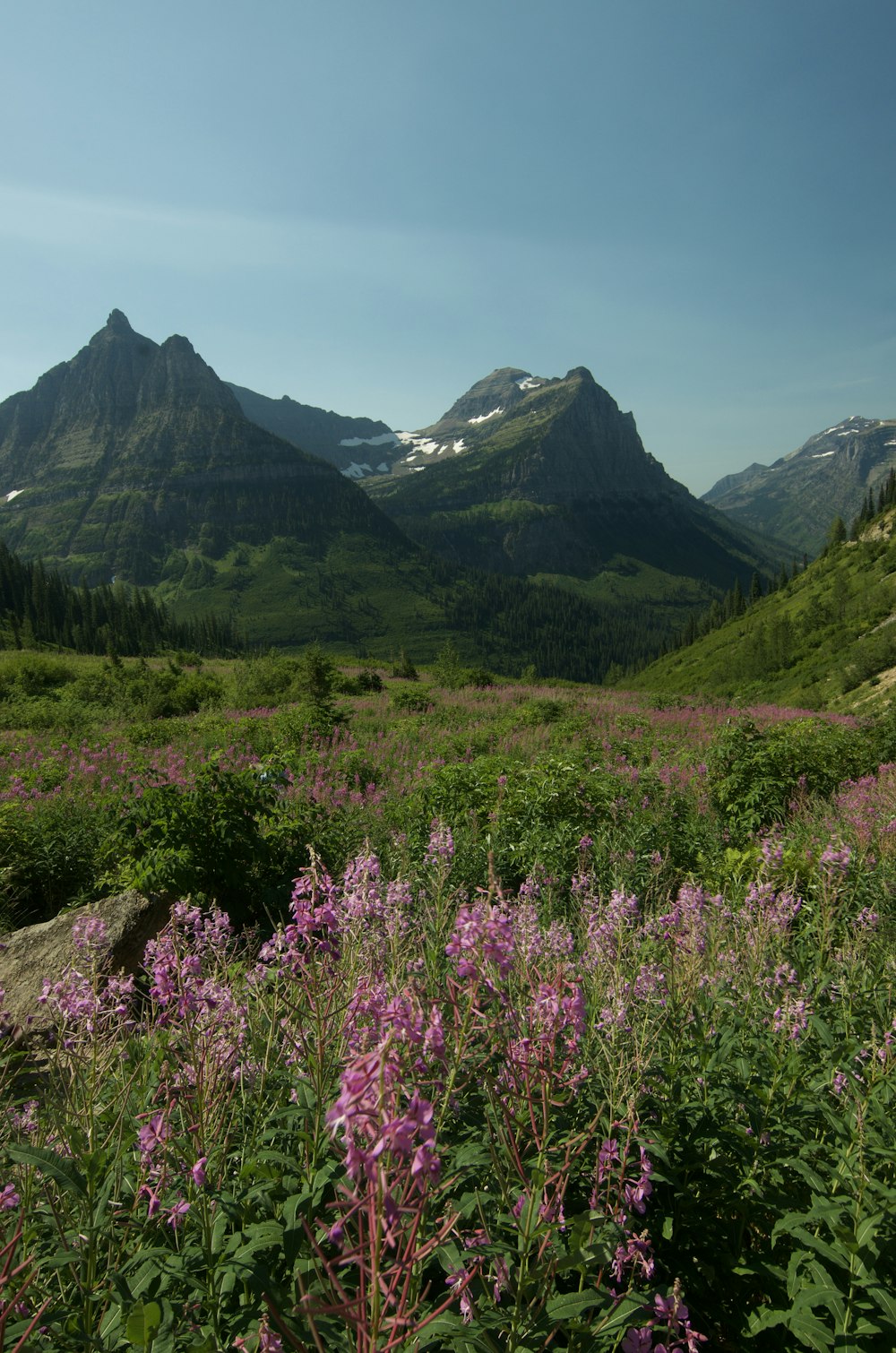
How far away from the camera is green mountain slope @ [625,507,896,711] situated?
49500 millimetres

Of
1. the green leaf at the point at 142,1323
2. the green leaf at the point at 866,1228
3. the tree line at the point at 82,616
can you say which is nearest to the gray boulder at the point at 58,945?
the green leaf at the point at 142,1323

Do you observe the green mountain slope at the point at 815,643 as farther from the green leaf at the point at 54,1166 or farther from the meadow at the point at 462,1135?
the green leaf at the point at 54,1166

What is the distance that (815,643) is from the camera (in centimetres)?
7838

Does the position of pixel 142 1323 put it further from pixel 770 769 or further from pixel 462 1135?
pixel 770 769

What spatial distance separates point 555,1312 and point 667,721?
820 inches

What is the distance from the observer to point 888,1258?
2420 millimetres

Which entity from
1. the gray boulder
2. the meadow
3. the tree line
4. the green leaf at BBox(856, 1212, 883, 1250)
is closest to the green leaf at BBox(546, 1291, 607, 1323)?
the meadow

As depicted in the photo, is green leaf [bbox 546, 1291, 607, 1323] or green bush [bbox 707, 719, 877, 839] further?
green bush [bbox 707, 719, 877, 839]

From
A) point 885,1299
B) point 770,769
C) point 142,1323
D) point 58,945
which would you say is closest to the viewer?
point 142,1323

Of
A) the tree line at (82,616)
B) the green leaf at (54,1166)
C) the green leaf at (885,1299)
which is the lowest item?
the tree line at (82,616)

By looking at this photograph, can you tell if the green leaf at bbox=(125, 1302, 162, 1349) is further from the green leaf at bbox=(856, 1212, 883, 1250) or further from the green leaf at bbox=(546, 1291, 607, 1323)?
the green leaf at bbox=(856, 1212, 883, 1250)

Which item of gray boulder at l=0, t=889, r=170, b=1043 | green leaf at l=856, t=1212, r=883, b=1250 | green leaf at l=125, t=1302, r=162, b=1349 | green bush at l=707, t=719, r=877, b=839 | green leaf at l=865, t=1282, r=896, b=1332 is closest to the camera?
green leaf at l=125, t=1302, r=162, b=1349

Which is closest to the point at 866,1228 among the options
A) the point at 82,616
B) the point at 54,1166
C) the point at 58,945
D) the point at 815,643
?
the point at 54,1166

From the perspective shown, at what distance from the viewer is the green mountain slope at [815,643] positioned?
49500 mm
